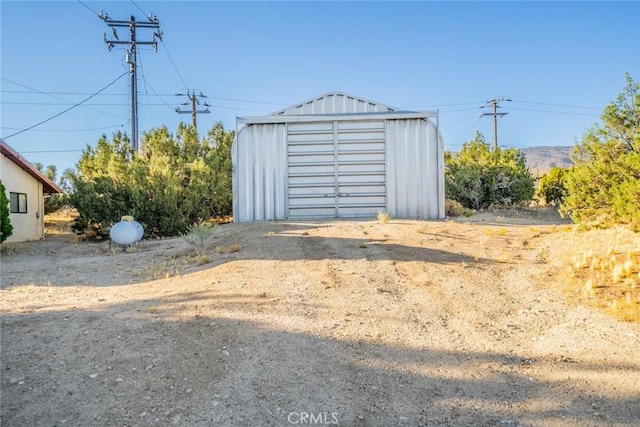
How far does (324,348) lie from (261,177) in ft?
30.7

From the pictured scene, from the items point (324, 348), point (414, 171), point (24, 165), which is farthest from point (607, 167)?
point (24, 165)

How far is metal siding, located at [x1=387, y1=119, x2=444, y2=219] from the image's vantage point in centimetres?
1241

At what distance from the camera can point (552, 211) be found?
59.5 ft

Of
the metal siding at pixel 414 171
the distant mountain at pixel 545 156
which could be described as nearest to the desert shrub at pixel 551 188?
the metal siding at pixel 414 171

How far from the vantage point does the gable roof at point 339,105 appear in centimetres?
1274

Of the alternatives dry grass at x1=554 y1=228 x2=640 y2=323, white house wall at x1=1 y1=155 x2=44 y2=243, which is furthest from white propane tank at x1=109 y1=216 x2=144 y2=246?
dry grass at x1=554 y1=228 x2=640 y2=323

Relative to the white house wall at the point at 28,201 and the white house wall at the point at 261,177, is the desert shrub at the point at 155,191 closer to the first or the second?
the white house wall at the point at 28,201

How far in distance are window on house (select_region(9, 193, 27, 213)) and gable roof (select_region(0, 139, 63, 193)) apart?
0.97m

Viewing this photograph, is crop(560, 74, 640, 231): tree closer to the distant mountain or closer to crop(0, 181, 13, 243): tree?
crop(0, 181, 13, 243): tree

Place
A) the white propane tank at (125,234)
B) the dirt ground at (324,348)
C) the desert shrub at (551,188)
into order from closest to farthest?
the dirt ground at (324,348), the white propane tank at (125,234), the desert shrub at (551,188)

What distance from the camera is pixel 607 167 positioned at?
7.31 m

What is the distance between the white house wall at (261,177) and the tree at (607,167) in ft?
25.5

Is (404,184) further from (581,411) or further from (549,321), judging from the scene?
(581,411)

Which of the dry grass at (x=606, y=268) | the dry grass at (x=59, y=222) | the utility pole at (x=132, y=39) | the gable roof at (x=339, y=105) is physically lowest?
the dry grass at (x=606, y=268)
